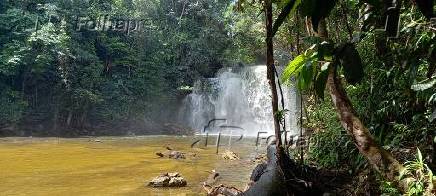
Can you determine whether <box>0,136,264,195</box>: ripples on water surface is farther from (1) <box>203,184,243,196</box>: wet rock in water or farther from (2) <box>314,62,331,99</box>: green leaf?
(2) <box>314,62,331,99</box>: green leaf

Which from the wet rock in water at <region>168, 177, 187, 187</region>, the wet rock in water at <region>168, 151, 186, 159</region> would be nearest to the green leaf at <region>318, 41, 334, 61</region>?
the wet rock in water at <region>168, 177, 187, 187</region>

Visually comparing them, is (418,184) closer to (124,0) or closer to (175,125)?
(175,125)

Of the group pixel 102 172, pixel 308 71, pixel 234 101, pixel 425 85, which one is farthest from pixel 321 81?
pixel 234 101

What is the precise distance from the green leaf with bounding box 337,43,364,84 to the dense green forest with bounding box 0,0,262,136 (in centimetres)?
1644

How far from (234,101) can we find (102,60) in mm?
8309

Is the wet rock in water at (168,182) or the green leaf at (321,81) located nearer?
the green leaf at (321,81)

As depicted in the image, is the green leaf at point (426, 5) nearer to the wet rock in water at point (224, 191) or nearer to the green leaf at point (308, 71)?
the green leaf at point (308, 71)

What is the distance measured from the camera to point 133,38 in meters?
26.8

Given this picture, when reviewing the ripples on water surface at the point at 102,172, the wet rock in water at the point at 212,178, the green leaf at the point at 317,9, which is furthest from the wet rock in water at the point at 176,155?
the green leaf at the point at 317,9

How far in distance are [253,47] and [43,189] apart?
8.88 metres

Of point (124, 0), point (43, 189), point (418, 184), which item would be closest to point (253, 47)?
point (43, 189)

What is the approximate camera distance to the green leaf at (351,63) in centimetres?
109

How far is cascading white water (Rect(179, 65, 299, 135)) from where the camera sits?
78.8 feet

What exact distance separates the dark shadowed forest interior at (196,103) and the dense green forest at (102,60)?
3.2 inches
